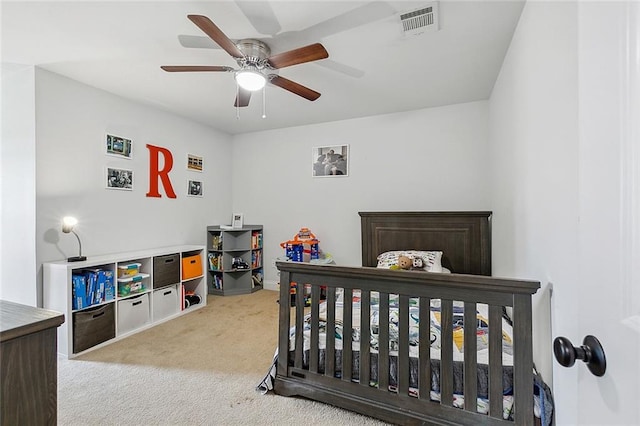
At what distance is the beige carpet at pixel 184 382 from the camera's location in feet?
5.45

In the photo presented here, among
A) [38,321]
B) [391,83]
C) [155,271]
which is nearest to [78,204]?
[155,271]

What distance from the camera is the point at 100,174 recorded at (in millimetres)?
2945

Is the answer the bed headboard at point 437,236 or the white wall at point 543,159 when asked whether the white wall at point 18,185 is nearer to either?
the bed headboard at point 437,236

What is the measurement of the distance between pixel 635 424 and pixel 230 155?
4.77 metres

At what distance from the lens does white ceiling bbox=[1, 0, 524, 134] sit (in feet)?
5.78

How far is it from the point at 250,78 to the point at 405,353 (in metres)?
1.99

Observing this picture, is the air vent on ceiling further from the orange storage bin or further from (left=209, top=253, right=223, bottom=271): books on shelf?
(left=209, top=253, right=223, bottom=271): books on shelf

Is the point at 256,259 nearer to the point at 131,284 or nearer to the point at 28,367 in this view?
the point at 131,284

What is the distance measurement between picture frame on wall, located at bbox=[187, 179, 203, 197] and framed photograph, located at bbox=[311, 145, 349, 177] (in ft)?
5.19

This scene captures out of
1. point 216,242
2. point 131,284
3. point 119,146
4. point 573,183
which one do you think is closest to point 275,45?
point 573,183

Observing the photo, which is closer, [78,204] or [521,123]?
[521,123]

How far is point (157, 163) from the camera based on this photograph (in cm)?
350

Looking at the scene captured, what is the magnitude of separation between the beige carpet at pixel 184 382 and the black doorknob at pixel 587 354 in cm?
135

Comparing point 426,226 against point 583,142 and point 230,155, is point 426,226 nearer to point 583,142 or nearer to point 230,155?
point 583,142
